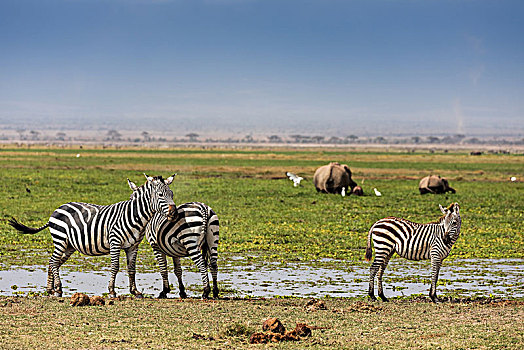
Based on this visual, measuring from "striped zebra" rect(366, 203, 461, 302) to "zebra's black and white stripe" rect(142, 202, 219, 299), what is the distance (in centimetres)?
341

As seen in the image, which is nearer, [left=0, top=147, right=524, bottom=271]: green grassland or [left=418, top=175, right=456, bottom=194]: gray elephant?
[left=0, top=147, right=524, bottom=271]: green grassland

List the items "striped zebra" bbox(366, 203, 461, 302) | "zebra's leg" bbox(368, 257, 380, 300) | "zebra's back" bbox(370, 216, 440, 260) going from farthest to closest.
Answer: "zebra's back" bbox(370, 216, 440, 260) < "striped zebra" bbox(366, 203, 461, 302) < "zebra's leg" bbox(368, 257, 380, 300)

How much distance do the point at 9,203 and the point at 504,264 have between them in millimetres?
23775

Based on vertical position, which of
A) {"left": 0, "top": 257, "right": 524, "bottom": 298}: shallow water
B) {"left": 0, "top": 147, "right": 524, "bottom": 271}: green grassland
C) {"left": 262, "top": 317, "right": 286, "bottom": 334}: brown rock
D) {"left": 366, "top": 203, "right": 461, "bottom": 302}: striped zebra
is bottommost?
{"left": 0, "top": 147, "right": 524, "bottom": 271}: green grassland

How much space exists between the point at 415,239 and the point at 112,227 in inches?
249

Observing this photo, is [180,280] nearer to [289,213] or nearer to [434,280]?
[434,280]

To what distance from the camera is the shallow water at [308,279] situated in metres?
14.7

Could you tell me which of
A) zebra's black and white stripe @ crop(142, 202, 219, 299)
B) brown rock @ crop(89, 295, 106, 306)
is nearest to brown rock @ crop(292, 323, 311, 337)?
zebra's black and white stripe @ crop(142, 202, 219, 299)

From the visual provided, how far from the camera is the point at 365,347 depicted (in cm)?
984

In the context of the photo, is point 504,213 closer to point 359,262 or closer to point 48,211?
point 359,262

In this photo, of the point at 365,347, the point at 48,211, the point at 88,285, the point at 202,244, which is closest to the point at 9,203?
the point at 48,211

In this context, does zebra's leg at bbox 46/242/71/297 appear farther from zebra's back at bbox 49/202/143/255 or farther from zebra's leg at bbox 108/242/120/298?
zebra's leg at bbox 108/242/120/298

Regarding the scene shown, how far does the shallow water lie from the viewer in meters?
14.7

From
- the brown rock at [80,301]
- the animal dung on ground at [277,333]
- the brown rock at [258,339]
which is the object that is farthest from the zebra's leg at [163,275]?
the brown rock at [258,339]
